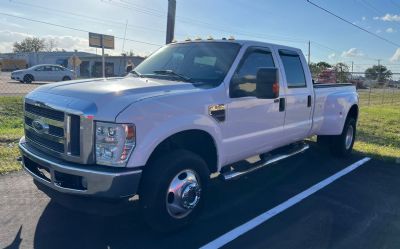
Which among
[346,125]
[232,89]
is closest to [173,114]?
[232,89]

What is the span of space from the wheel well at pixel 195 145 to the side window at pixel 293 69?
6.20 ft

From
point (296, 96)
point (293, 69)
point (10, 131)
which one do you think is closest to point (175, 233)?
point (296, 96)

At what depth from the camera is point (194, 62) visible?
496 cm

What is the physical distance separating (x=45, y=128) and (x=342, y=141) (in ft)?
18.3

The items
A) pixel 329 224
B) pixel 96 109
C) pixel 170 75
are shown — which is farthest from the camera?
pixel 170 75

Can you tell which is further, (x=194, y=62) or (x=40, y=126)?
(x=194, y=62)

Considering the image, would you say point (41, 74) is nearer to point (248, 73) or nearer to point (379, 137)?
point (379, 137)

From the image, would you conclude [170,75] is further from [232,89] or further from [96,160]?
[96,160]

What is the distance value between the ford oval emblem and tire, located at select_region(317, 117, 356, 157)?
18.0 feet

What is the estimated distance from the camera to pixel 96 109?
3.46 meters

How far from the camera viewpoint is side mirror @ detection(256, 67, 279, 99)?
4301 mm

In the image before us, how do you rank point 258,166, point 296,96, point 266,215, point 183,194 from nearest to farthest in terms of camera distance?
point 183,194
point 266,215
point 258,166
point 296,96

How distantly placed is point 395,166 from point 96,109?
5984mm

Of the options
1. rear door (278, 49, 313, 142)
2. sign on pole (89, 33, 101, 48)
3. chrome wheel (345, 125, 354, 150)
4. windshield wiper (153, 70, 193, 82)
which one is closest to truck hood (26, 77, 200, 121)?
windshield wiper (153, 70, 193, 82)
